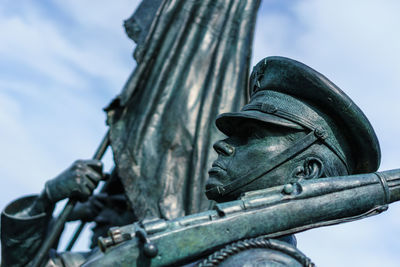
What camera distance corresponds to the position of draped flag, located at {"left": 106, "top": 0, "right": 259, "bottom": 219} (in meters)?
6.93

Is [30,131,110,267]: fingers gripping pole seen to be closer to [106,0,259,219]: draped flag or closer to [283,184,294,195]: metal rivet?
[106,0,259,219]: draped flag

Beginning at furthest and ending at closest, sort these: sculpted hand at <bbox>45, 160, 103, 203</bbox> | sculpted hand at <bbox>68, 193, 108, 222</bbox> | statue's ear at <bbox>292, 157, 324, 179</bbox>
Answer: sculpted hand at <bbox>68, 193, 108, 222</bbox> → sculpted hand at <bbox>45, 160, 103, 203</bbox> → statue's ear at <bbox>292, 157, 324, 179</bbox>

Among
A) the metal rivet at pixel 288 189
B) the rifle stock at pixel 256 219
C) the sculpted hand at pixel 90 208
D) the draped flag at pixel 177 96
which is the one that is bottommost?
the rifle stock at pixel 256 219

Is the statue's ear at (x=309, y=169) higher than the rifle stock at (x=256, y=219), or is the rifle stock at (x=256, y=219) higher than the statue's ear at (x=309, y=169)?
the statue's ear at (x=309, y=169)

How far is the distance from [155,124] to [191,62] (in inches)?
29.2

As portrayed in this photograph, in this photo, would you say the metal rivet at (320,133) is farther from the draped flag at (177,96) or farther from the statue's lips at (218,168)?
the draped flag at (177,96)

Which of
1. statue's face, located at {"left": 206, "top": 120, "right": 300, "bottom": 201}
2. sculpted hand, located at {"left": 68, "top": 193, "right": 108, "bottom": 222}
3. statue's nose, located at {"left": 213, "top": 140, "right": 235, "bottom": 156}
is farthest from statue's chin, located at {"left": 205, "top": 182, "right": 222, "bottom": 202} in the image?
sculpted hand, located at {"left": 68, "top": 193, "right": 108, "bottom": 222}

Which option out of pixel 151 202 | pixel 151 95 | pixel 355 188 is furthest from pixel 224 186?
pixel 151 95

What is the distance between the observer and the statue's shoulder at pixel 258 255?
2.99 metres

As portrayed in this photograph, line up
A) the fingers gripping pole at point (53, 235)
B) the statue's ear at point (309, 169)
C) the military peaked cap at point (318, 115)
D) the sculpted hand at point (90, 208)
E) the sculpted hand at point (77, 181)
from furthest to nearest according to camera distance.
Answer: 1. the sculpted hand at point (90, 208)
2. the sculpted hand at point (77, 181)
3. the fingers gripping pole at point (53, 235)
4. the military peaked cap at point (318, 115)
5. the statue's ear at point (309, 169)

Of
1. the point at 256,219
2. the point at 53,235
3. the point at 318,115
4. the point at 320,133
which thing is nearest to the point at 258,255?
the point at 256,219

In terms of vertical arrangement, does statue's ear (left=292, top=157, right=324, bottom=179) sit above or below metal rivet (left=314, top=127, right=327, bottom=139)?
below

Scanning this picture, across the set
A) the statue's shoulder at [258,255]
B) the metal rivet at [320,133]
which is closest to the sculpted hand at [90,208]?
the metal rivet at [320,133]

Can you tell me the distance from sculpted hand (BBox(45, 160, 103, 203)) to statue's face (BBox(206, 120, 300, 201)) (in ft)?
11.7
